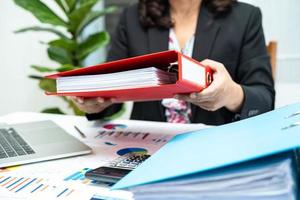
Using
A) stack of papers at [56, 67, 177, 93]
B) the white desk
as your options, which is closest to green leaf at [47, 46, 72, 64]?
the white desk

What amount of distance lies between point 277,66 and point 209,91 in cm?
83

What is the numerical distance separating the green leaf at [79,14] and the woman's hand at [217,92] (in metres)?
0.91

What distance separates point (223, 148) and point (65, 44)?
4.08 feet

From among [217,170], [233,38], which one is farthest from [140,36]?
[217,170]

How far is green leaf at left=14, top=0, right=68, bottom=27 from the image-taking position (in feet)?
4.62

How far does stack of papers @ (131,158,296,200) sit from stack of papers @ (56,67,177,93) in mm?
191

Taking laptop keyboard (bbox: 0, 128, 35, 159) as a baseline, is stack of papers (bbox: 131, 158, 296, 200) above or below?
above

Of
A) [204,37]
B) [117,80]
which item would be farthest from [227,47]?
[117,80]

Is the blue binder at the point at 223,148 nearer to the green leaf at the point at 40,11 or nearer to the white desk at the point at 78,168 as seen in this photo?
the white desk at the point at 78,168

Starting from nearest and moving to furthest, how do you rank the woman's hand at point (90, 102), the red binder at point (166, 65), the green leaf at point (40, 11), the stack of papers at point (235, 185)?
1. the stack of papers at point (235, 185)
2. the red binder at point (166, 65)
3. the woman's hand at point (90, 102)
4. the green leaf at point (40, 11)

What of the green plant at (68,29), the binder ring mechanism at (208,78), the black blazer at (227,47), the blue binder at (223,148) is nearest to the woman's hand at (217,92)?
the binder ring mechanism at (208,78)

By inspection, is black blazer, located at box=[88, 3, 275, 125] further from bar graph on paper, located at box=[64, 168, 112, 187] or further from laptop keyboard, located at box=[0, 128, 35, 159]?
bar graph on paper, located at box=[64, 168, 112, 187]

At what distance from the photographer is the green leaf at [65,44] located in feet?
4.86

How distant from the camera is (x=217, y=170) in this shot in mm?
349
